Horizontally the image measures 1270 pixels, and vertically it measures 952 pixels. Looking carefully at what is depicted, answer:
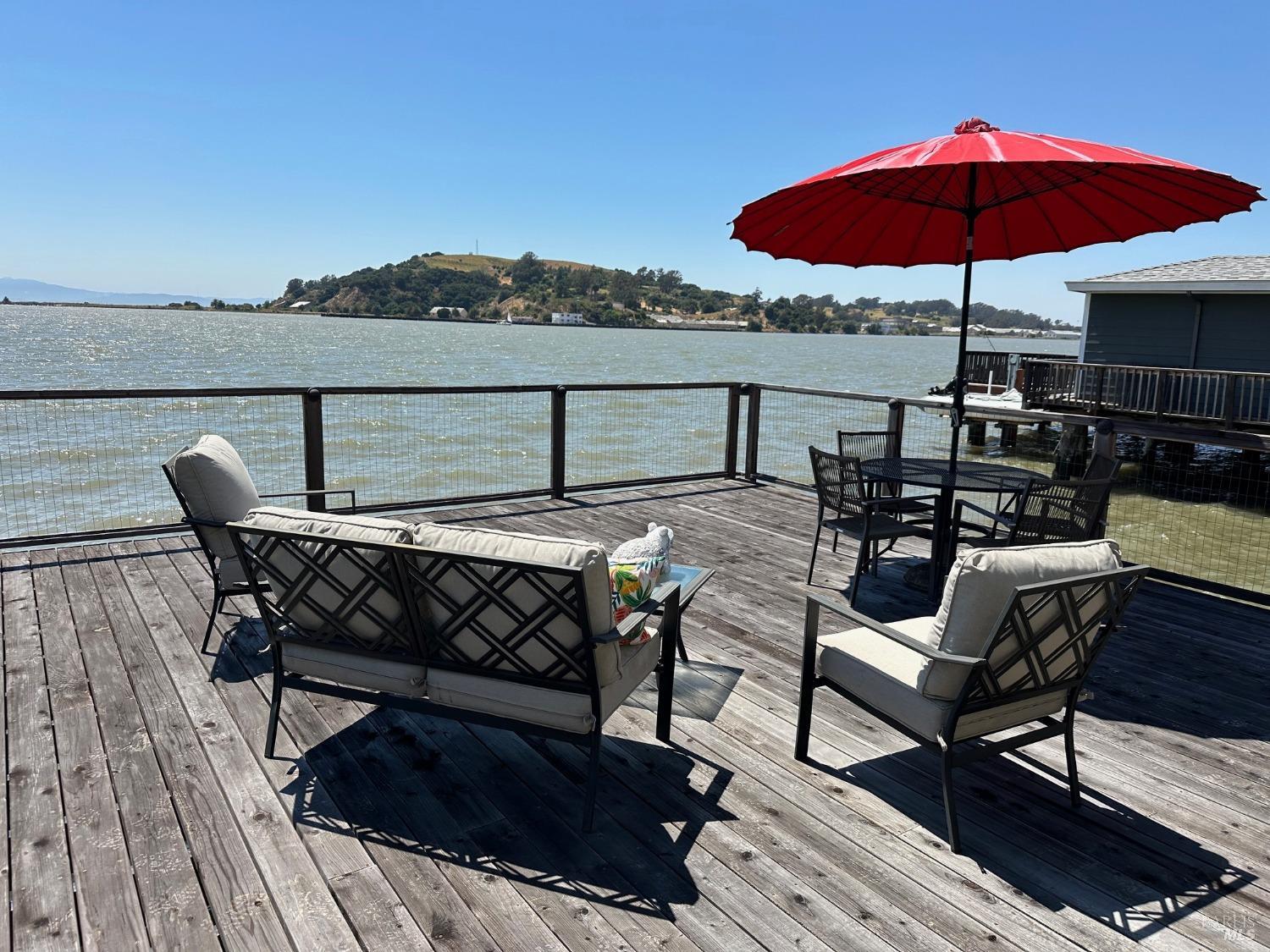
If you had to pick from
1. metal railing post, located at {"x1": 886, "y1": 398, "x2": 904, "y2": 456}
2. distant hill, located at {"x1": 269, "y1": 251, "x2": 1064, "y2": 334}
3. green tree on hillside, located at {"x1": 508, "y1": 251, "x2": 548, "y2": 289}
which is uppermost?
green tree on hillside, located at {"x1": 508, "y1": 251, "x2": 548, "y2": 289}

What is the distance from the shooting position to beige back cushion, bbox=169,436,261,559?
11.7 feet

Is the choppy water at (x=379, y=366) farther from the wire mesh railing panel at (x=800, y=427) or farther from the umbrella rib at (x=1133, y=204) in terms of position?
the umbrella rib at (x=1133, y=204)

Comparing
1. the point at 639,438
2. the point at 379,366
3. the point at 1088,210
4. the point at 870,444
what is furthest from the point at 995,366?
the point at 379,366

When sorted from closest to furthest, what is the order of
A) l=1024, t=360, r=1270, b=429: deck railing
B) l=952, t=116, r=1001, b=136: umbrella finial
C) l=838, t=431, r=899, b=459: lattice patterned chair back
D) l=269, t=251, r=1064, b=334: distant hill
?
l=952, t=116, r=1001, b=136: umbrella finial
l=838, t=431, r=899, b=459: lattice patterned chair back
l=1024, t=360, r=1270, b=429: deck railing
l=269, t=251, r=1064, b=334: distant hill

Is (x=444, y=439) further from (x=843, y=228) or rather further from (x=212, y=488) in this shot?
(x=843, y=228)

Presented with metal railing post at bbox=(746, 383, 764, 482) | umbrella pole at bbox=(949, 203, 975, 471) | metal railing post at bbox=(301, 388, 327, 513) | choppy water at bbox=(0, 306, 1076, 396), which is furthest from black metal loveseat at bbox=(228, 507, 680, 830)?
choppy water at bbox=(0, 306, 1076, 396)

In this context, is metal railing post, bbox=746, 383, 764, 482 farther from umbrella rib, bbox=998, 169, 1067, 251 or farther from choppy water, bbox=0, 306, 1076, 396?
choppy water, bbox=0, 306, 1076, 396

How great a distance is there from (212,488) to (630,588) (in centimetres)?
211

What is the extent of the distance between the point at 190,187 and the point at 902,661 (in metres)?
53.4

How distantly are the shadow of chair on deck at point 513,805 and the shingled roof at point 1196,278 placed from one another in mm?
16379

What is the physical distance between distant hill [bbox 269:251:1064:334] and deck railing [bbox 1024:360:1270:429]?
52356 millimetres

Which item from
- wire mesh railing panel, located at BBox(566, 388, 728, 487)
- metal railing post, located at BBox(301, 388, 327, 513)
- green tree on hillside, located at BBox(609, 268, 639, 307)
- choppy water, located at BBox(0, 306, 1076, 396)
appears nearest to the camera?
metal railing post, located at BBox(301, 388, 327, 513)

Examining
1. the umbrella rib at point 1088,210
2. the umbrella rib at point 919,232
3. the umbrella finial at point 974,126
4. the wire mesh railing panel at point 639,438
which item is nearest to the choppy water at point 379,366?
the wire mesh railing panel at point 639,438

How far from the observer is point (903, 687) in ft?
8.09
